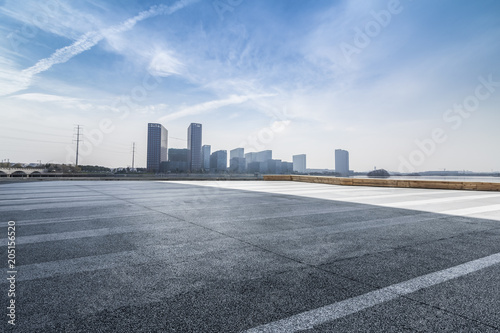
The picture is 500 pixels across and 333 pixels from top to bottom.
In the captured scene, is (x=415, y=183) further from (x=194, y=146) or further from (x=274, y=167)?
(x=194, y=146)

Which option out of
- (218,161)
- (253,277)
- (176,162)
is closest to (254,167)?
(218,161)

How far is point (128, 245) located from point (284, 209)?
5027 mm

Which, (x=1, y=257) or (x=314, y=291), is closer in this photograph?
(x=314, y=291)

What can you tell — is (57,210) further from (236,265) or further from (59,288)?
(236,265)

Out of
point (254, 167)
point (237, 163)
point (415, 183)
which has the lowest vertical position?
point (415, 183)

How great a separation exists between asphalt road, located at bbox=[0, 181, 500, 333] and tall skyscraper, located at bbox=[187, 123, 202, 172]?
145m

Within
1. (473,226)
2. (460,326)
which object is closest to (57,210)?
(460,326)

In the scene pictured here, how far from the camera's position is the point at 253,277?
300cm

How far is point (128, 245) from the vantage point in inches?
170

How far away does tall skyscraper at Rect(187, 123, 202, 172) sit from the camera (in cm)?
15175

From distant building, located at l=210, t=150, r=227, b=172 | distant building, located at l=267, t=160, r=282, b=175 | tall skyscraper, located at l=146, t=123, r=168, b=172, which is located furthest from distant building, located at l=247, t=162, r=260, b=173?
tall skyscraper, located at l=146, t=123, r=168, b=172

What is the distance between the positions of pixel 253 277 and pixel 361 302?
3.76 feet

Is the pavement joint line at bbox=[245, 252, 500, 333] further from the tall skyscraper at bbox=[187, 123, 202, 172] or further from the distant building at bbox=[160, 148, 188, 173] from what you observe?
the distant building at bbox=[160, 148, 188, 173]

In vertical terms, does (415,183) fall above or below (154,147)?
below
